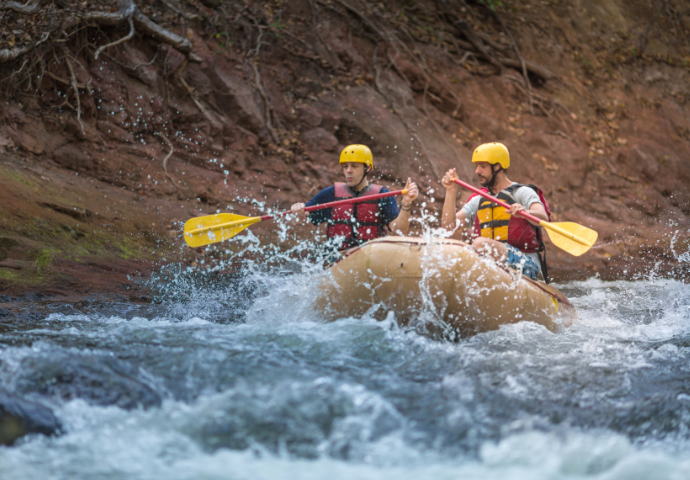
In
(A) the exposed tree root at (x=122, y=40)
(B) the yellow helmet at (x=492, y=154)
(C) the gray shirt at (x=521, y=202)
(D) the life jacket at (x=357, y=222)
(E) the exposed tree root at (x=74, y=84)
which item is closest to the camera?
(C) the gray shirt at (x=521, y=202)

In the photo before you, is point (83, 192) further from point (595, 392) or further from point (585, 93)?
point (585, 93)

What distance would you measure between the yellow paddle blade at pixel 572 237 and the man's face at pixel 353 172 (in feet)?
5.17

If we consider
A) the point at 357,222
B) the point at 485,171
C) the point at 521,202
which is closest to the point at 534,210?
the point at 521,202

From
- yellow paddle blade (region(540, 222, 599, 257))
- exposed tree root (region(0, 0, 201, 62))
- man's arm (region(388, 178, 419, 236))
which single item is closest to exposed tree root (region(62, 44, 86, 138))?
exposed tree root (region(0, 0, 201, 62))

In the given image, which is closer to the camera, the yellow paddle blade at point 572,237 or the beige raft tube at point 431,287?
the beige raft tube at point 431,287

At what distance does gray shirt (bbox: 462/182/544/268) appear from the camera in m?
4.39

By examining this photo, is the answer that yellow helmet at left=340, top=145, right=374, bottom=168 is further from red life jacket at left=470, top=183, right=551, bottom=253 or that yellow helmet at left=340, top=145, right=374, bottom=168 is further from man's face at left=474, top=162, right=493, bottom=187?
red life jacket at left=470, top=183, right=551, bottom=253

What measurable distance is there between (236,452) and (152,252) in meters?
4.19

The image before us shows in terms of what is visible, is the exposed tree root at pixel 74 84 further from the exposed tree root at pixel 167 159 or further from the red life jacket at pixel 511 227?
the red life jacket at pixel 511 227

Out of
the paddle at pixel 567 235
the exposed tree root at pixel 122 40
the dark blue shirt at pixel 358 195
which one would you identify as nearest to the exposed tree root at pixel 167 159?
the exposed tree root at pixel 122 40

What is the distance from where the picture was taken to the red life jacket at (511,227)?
14.6ft

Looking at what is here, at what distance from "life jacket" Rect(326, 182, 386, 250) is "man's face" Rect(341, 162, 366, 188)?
0.20 meters

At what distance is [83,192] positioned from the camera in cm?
639

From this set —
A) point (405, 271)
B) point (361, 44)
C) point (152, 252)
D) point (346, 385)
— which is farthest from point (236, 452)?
point (361, 44)
